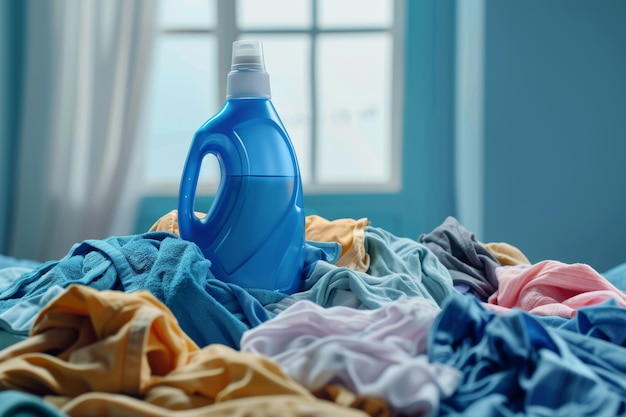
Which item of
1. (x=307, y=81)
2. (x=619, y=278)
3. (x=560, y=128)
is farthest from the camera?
(x=307, y=81)

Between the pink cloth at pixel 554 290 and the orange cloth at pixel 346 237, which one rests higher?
the orange cloth at pixel 346 237

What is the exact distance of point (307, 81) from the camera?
3.05 m

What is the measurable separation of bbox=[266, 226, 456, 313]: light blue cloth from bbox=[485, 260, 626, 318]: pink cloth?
0.26 feet

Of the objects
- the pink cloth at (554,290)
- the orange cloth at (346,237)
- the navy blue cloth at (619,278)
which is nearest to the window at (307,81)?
the navy blue cloth at (619,278)

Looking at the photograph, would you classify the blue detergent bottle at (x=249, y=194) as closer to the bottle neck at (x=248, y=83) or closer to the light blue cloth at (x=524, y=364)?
the bottle neck at (x=248, y=83)

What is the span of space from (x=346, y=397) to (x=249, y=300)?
27 centimetres

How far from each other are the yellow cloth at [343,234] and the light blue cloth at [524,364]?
0.35 m

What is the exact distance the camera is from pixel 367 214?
3.00 meters

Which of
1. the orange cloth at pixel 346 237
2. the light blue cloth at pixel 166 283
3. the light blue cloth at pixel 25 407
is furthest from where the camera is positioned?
the orange cloth at pixel 346 237

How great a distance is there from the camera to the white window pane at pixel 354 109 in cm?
309

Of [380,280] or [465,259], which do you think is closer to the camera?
[380,280]

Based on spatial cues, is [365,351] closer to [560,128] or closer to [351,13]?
[560,128]

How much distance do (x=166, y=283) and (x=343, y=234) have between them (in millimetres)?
360

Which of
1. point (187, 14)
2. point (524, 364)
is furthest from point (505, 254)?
point (187, 14)
